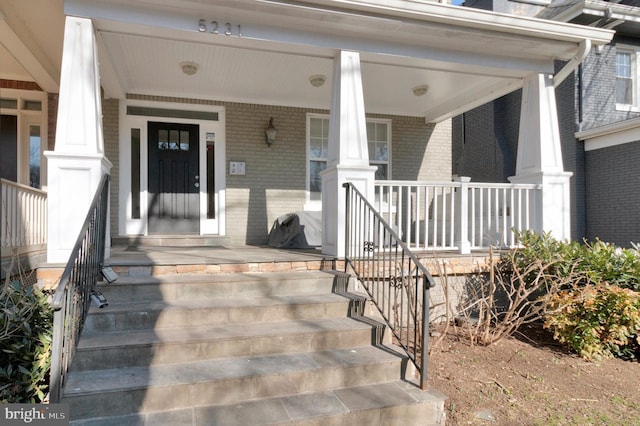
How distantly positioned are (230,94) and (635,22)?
8.69m

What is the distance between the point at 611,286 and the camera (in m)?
4.01

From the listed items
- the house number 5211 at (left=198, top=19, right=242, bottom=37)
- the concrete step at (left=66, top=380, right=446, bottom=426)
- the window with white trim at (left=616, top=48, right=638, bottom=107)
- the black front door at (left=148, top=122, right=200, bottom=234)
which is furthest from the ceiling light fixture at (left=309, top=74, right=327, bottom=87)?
the window with white trim at (left=616, top=48, right=638, bottom=107)

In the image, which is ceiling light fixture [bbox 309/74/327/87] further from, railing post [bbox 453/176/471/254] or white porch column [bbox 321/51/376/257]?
railing post [bbox 453/176/471/254]

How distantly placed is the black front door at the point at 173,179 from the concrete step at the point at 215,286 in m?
3.04

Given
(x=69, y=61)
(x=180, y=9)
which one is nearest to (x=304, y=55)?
(x=180, y=9)

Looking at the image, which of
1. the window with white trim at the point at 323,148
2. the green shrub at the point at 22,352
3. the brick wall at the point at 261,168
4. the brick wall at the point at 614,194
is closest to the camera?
the green shrub at the point at 22,352

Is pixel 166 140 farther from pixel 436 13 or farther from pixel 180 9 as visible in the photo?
pixel 436 13

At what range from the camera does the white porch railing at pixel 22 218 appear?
12.6ft

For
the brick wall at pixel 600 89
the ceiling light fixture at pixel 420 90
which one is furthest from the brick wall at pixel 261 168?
the brick wall at pixel 600 89

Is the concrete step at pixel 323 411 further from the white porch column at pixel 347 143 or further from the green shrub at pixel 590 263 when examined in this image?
the green shrub at pixel 590 263

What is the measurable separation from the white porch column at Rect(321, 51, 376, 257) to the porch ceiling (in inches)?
12.2

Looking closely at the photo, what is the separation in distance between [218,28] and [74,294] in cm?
299

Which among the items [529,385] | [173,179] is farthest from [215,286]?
[173,179]

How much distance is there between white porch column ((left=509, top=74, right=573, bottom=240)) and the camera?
5.38 metres
